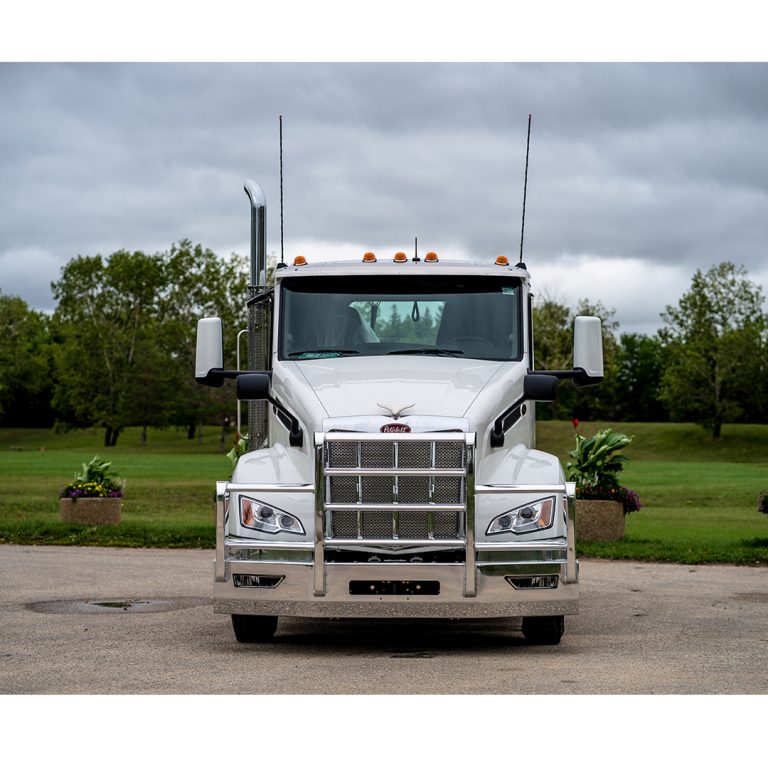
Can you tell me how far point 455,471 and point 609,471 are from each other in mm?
11124

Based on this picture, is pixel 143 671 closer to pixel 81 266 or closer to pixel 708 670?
pixel 708 670

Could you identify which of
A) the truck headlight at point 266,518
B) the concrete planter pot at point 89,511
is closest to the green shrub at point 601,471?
the concrete planter pot at point 89,511

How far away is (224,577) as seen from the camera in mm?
9844

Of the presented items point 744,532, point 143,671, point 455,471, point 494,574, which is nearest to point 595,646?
point 494,574

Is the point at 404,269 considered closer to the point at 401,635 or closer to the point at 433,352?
the point at 433,352

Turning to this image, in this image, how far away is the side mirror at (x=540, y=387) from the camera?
10.5m

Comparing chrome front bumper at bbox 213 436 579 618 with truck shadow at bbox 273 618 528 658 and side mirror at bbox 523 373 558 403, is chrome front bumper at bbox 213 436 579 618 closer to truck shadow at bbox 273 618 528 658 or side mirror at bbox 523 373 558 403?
truck shadow at bbox 273 618 528 658

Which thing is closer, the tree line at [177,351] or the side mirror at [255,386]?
the side mirror at [255,386]

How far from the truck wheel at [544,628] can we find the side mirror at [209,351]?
10.6 feet

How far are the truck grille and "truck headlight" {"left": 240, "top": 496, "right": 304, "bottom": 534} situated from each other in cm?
30

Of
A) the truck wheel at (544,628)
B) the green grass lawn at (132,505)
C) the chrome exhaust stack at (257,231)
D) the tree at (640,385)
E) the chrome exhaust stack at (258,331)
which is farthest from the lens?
the tree at (640,385)

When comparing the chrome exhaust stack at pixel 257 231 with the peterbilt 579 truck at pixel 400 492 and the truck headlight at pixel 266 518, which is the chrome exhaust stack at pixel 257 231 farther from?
the truck headlight at pixel 266 518

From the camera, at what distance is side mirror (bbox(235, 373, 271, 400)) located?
10.8 meters

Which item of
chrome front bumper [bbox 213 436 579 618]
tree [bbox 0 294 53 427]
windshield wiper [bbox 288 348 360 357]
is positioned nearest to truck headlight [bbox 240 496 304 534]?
chrome front bumper [bbox 213 436 579 618]
